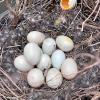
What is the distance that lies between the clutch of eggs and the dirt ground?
0.09ft

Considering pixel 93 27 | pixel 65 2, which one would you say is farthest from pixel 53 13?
pixel 93 27

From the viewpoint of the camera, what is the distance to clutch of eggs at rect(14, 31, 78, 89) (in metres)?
1.16

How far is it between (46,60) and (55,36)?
0.39 ft

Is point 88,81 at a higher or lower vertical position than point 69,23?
lower

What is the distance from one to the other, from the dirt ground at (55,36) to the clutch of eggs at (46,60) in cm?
3

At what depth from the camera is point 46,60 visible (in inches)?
47.2

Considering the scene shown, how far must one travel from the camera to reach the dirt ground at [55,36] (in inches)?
44.3

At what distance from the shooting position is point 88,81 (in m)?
1.12

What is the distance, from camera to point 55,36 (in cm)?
127

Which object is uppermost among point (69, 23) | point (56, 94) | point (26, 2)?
point (26, 2)

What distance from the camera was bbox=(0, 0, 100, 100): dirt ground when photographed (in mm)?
1125

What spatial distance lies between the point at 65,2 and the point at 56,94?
372mm

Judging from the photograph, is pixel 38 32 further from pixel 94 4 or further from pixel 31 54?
pixel 94 4

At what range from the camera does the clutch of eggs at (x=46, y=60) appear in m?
1.16
